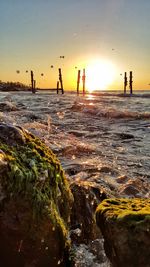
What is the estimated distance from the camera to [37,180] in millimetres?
3658

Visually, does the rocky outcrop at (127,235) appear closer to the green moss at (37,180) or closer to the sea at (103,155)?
the green moss at (37,180)

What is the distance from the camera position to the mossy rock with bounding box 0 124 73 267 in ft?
10.8

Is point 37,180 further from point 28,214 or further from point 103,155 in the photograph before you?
point 103,155

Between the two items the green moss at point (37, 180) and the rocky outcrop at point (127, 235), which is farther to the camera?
the green moss at point (37, 180)

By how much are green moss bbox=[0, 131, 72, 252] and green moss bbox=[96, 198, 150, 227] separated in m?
0.51

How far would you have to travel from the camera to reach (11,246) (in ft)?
10.9

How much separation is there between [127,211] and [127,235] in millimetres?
288

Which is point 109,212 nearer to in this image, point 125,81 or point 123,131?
point 123,131

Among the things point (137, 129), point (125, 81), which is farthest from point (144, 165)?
point (125, 81)

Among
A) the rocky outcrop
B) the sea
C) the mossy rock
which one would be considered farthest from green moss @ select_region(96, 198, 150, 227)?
the sea

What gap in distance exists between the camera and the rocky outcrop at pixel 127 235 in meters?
3.02

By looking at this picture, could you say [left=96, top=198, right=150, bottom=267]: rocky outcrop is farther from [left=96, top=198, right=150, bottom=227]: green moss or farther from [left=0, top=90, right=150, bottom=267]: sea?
[left=0, top=90, right=150, bottom=267]: sea

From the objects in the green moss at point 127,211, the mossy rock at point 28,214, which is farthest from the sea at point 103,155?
the green moss at point 127,211

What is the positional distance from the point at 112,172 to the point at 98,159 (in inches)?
41.0
